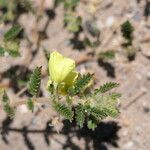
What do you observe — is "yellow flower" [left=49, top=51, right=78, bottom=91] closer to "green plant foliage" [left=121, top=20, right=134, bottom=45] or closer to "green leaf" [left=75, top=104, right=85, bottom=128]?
"green leaf" [left=75, top=104, right=85, bottom=128]

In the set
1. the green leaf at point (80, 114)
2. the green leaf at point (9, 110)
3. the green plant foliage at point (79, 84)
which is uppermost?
the green plant foliage at point (79, 84)

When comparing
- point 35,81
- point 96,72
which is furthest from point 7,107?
point 96,72

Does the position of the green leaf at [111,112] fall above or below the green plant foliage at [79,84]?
below

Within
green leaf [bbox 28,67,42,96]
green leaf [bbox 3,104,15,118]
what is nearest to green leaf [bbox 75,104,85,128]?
green leaf [bbox 28,67,42,96]

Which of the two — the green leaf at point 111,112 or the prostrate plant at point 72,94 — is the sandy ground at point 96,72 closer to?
the prostrate plant at point 72,94

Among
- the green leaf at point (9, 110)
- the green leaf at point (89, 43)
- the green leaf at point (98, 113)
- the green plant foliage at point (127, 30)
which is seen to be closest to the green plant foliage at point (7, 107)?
the green leaf at point (9, 110)

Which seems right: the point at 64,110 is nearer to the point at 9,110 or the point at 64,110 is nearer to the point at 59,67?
the point at 59,67

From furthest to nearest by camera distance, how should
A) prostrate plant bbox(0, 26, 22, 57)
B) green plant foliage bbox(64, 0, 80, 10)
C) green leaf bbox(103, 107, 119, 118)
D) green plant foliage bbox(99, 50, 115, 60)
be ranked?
green plant foliage bbox(64, 0, 80, 10) → green plant foliage bbox(99, 50, 115, 60) → prostrate plant bbox(0, 26, 22, 57) → green leaf bbox(103, 107, 119, 118)

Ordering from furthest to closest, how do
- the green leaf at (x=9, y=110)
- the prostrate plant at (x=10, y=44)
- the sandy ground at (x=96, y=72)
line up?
the sandy ground at (x=96, y=72) → the prostrate plant at (x=10, y=44) → the green leaf at (x=9, y=110)

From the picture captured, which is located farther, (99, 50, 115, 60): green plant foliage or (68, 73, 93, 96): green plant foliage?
(99, 50, 115, 60): green plant foliage
